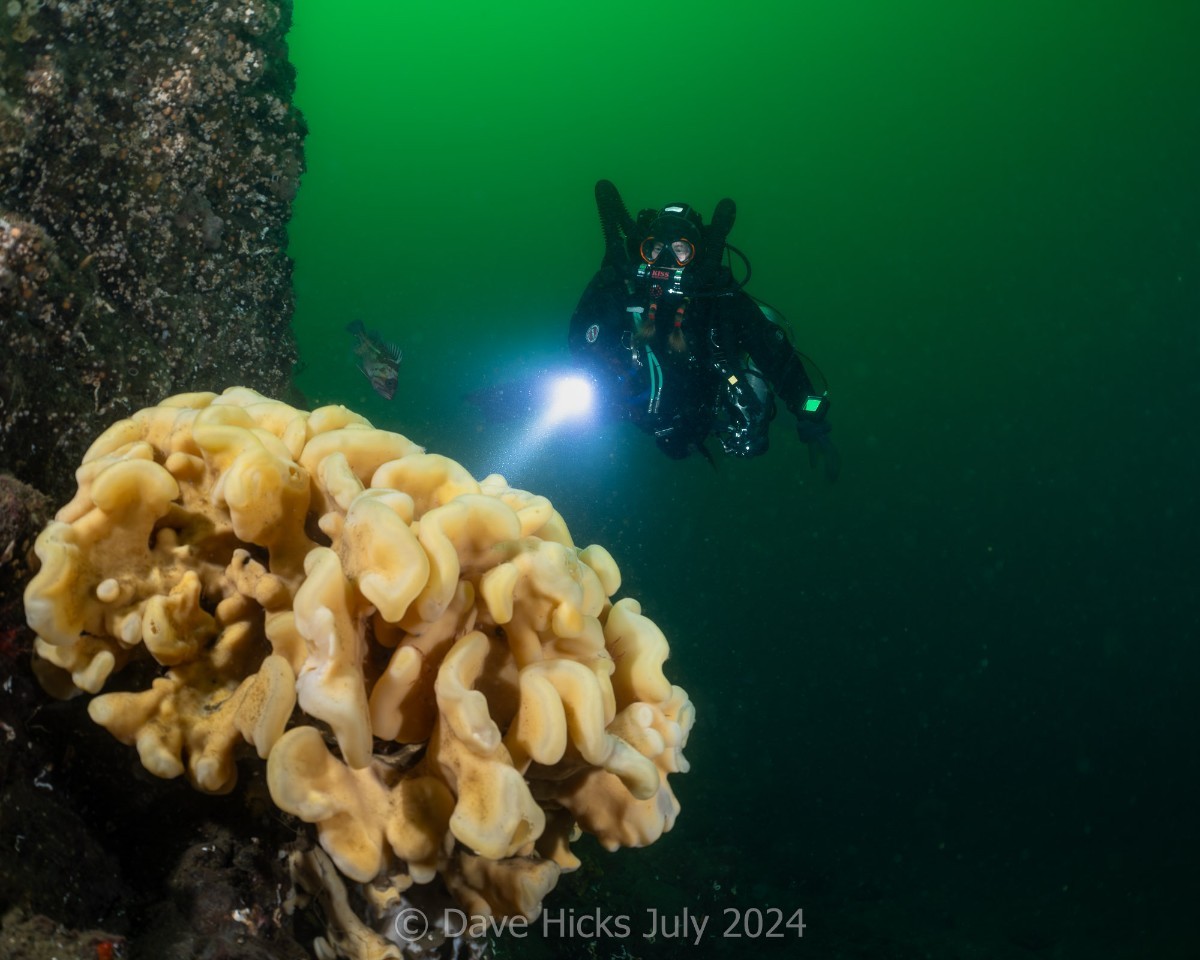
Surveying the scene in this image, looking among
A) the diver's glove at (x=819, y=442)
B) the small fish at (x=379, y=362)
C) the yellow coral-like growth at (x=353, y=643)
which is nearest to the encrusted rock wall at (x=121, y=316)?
the yellow coral-like growth at (x=353, y=643)

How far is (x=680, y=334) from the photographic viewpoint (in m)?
7.24

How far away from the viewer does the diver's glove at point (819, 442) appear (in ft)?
27.9

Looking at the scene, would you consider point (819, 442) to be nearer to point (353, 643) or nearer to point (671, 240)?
point (671, 240)

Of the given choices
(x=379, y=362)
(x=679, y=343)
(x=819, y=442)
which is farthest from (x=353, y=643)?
(x=819, y=442)

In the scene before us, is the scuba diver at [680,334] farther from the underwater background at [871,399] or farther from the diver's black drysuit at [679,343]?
the underwater background at [871,399]

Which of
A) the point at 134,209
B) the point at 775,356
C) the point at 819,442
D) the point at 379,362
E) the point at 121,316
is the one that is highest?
the point at 775,356

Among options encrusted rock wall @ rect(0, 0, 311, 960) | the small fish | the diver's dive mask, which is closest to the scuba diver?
the diver's dive mask

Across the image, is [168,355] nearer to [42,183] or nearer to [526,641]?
[42,183]

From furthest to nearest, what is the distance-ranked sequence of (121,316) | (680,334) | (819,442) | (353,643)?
(819,442) < (680,334) < (121,316) < (353,643)

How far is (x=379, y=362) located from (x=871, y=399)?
94.5 metres

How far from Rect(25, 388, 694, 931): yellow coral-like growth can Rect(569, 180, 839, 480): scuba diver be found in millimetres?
5555

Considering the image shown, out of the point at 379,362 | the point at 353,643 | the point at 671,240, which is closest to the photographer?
the point at 353,643

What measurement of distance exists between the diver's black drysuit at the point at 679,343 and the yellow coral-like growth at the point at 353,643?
18.2ft

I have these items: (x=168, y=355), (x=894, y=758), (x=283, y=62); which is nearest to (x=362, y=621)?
(x=168, y=355)
